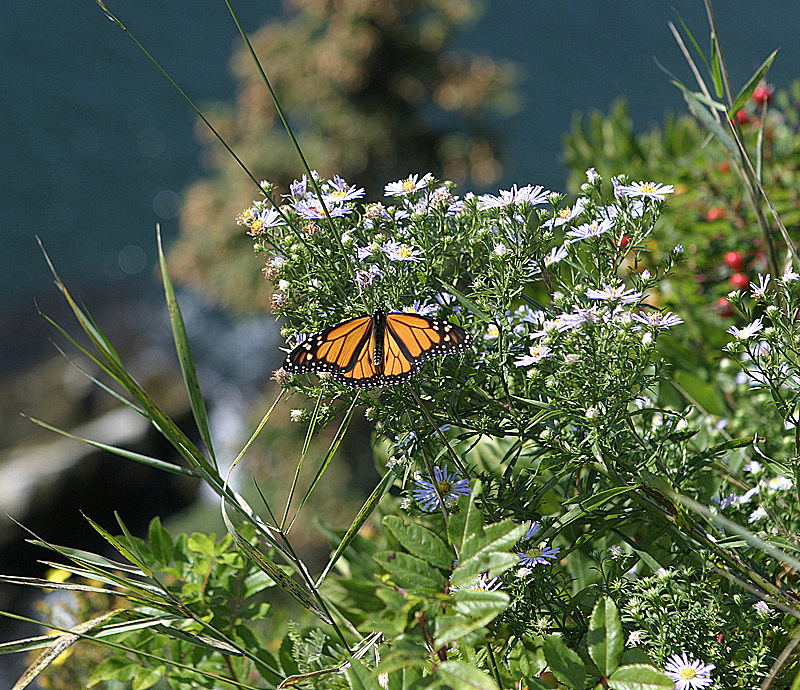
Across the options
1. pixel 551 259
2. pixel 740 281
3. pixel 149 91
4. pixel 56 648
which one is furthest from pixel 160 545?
pixel 149 91

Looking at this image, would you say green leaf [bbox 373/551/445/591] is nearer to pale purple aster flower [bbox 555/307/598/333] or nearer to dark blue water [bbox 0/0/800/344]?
pale purple aster flower [bbox 555/307/598/333]

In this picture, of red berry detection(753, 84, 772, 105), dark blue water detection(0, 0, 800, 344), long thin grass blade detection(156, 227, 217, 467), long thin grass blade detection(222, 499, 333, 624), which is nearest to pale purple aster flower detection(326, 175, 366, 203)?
long thin grass blade detection(156, 227, 217, 467)

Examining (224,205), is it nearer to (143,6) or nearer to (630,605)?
(630,605)

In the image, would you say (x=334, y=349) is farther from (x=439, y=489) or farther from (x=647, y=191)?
(x=647, y=191)

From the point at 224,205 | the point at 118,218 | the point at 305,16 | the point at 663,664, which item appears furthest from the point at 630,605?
the point at 118,218

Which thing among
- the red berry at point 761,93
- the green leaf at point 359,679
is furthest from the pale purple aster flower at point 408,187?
the red berry at point 761,93
